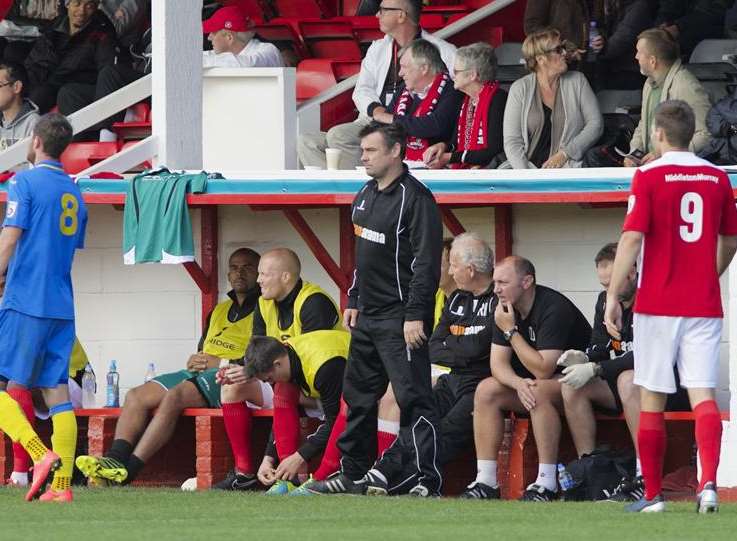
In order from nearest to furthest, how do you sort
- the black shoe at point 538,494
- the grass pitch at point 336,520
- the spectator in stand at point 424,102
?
the grass pitch at point 336,520 < the black shoe at point 538,494 < the spectator in stand at point 424,102

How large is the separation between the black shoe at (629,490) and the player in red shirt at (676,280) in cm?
146

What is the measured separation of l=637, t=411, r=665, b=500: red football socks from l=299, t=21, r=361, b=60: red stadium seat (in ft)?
22.0

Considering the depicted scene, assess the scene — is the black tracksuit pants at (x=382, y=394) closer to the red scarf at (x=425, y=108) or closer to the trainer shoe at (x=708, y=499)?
the trainer shoe at (x=708, y=499)

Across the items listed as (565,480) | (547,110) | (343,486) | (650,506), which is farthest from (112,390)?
(650,506)

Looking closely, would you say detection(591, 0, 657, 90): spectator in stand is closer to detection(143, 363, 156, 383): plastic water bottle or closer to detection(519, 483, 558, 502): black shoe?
detection(143, 363, 156, 383): plastic water bottle

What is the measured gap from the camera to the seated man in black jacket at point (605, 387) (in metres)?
10.3

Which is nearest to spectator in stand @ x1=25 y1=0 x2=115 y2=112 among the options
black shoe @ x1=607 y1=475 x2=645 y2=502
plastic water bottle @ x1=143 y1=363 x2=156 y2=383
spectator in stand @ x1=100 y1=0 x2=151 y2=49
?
spectator in stand @ x1=100 y1=0 x2=151 y2=49

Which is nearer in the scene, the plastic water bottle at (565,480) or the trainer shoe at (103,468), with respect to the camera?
the plastic water bottle at (565,480)

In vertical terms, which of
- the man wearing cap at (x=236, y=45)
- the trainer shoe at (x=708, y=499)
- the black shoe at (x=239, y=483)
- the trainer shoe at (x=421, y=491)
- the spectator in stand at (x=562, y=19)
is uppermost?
the spectator in stand at (x=562, y=19)

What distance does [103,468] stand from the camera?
11125 millimetres

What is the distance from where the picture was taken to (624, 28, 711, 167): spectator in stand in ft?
37.0

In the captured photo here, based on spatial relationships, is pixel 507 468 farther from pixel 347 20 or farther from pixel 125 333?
pixel 347 20

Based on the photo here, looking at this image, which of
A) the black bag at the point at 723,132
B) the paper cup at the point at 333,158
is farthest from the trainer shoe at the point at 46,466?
the black bag at the point at 723,132

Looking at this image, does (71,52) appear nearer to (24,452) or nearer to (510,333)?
(24,452)
